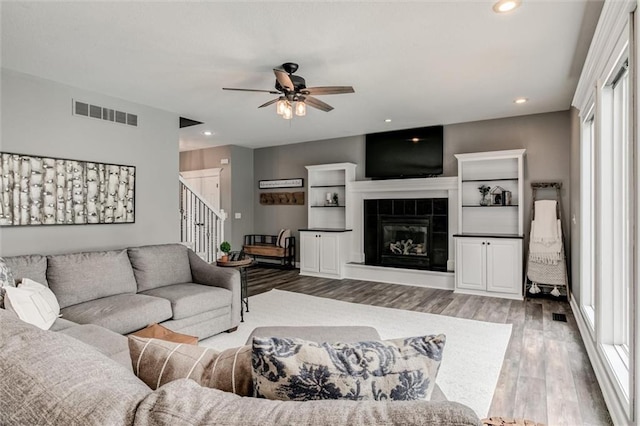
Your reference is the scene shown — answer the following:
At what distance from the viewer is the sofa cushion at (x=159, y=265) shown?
11.6 feet

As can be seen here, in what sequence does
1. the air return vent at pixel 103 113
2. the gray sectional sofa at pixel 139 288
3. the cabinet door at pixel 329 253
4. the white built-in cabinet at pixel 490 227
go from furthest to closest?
the cabinet door at pixel 329 253
the white built-in cabinet at pixel 490 227
the air return vent at pixel 103 113
the gray sectional sofa at pixel 139 288

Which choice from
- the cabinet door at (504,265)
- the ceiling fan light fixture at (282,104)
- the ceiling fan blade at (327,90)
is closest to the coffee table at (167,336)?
the ceiling fan light fixture at (282,104)

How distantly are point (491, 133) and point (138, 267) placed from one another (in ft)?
17.0

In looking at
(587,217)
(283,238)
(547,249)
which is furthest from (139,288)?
(547,249)

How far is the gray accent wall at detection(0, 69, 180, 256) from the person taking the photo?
3439 mm

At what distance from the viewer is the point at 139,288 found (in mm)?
3459

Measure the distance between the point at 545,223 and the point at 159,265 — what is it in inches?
196

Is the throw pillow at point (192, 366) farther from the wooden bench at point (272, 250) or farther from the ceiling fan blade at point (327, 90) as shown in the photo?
the wooden bench at point (272, 250)

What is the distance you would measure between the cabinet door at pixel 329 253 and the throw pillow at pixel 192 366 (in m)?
5.43

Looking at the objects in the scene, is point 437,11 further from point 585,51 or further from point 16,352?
point 16,352

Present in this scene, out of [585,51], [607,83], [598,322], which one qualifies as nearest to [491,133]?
[585,51]

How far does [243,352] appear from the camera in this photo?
3.44 feet

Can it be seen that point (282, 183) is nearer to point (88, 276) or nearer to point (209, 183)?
point (209, 183)

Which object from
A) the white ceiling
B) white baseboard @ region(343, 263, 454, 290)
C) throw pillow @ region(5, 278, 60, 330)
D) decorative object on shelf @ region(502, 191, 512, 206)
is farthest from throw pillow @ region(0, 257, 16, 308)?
decorative object on shelf @ region(502, 191, 512, 206)
